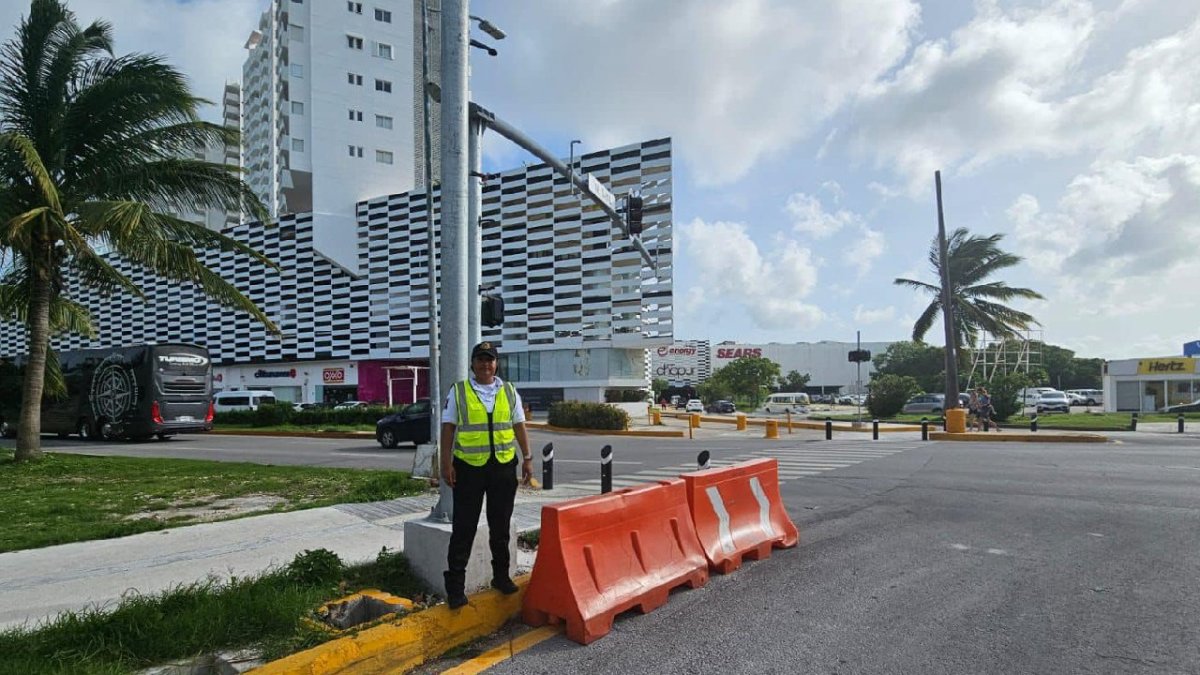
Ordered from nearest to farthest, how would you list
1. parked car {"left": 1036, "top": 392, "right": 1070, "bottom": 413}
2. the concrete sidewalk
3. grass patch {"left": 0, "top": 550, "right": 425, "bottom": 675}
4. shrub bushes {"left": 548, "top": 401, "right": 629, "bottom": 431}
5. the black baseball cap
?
1. grass patch {"left": 0, "top": 550, "right": 425, "bottom": 675}
2. the black baseball cap
3. the concrete sidewalk
4. shrub bushes {"left": 548, "top": 401, "right": 629, "bottom": 431}
5. parked car {"left": 1036, "top": 392, "right": 1070, "bottom": 413}

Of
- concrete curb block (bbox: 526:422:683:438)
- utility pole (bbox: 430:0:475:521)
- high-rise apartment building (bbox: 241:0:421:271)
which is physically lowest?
concrete curb block (bbox: 526:422:683:438)

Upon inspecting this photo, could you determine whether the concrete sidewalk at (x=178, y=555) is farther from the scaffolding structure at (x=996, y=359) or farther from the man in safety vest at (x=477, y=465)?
the scaffolding structure at (x=996, y=359)

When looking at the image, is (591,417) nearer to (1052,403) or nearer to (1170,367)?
(1052,403)

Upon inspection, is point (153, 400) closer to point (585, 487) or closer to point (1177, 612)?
point (585, 487)

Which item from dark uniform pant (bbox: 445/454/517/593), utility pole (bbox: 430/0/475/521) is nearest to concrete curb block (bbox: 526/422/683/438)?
utility pole (bbox: 430/0/475/521)

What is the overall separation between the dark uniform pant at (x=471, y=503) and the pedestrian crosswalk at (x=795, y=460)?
19.5 feet

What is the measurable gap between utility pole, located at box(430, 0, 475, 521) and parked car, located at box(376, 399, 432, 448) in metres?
16.1

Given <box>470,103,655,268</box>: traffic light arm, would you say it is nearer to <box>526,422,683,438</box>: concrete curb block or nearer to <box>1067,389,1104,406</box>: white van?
<box>526,422,683,438</box>: concrete curb block

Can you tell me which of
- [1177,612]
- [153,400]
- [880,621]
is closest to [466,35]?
[880,621]

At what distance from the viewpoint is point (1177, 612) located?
486cm

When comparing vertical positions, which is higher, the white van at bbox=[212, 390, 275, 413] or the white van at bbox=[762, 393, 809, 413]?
the white van at bbox=[212, 390, 275, 413]

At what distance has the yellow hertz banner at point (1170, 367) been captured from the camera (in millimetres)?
40844

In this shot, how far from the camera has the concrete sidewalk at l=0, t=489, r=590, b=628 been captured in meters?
5.21

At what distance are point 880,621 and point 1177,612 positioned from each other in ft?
6.73
